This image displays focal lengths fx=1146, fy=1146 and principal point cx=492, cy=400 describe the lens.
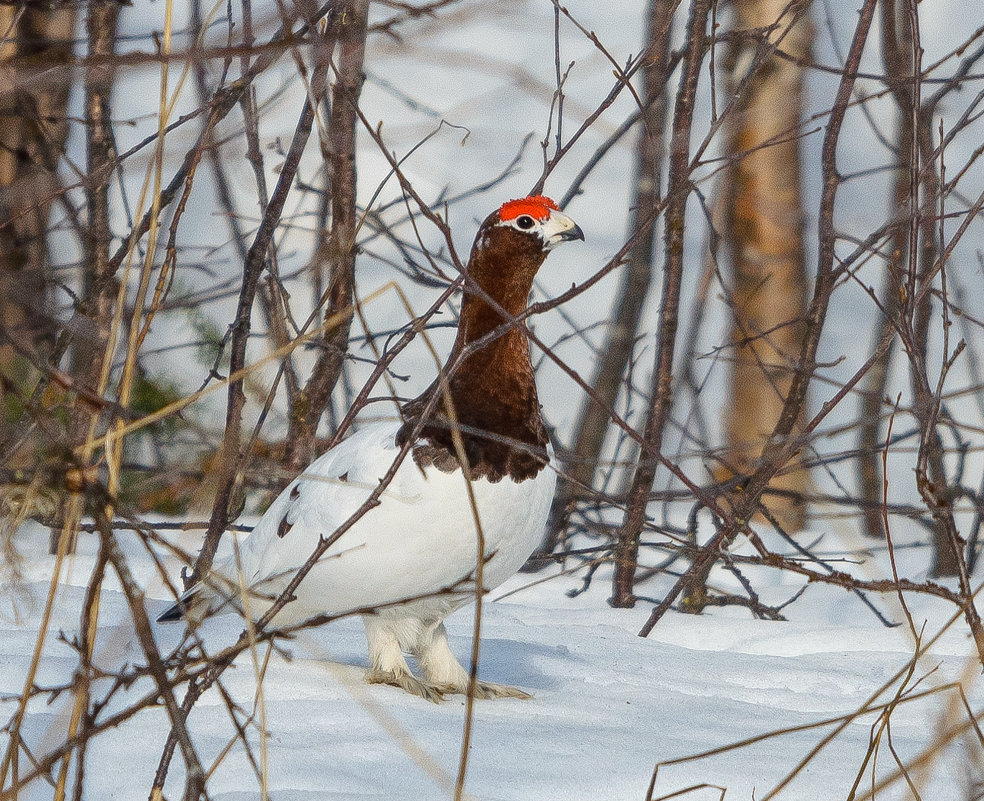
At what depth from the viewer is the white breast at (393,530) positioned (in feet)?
7.09

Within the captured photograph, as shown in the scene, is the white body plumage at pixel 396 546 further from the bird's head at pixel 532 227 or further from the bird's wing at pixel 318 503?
the bird's head at pixel 532 227

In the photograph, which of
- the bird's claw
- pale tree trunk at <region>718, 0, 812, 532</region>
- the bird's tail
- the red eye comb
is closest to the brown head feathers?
the red eye comb

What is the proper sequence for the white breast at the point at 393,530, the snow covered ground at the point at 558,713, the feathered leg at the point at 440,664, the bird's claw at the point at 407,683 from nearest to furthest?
the snow covered ground at the point at 558,713
the white breast at the point at 393,530
the bird's claw at the point at 407,683
the feathered leg at the point at 440,664

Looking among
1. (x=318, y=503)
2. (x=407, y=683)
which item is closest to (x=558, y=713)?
(x=407, y=683)

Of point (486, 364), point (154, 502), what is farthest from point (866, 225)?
point (154, 502)

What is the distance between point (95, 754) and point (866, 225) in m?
1.71

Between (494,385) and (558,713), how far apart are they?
689mm

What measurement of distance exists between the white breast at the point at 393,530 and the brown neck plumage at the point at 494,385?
1.9 inches

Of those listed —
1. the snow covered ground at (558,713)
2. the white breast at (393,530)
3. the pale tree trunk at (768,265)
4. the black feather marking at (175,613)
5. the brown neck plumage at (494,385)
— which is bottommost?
the snow covered ground at (558,713)

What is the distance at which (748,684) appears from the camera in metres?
2.57

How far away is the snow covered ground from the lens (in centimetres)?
160

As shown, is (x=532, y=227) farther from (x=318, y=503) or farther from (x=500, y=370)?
(x=318, y=503)

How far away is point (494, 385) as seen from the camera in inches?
95.2

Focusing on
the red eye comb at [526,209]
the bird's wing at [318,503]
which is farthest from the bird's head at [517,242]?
the bird's wing at [318,503]
